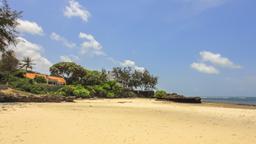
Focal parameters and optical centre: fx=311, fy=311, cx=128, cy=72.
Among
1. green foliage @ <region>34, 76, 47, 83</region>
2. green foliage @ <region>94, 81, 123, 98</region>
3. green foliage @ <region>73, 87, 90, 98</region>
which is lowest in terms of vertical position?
green foliage @ <region>73, 87, 90, 98</region>

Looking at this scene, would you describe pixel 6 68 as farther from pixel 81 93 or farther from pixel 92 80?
pixel 92 80

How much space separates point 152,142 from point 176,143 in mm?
787

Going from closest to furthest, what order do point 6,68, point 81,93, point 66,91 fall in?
1. point 66,91
2. point 81,93
3. point 6,68

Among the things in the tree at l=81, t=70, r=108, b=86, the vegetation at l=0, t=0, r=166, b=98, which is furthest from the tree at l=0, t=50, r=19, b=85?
the tree at l=81, t=70, r=108, b=86

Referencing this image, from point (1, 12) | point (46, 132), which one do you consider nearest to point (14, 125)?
point (46, 132)

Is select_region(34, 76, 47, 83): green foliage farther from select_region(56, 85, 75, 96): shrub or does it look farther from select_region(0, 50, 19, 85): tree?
select_region(56, 85, 75, 96): shrub

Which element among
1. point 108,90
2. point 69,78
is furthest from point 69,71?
point 108,90

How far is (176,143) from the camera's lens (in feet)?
33.4

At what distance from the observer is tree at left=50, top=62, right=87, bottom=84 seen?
291ft

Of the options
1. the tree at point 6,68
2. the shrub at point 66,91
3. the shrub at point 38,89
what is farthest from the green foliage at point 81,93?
the tree at point 6,68

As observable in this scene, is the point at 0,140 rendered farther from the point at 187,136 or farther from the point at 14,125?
the point at 187,136

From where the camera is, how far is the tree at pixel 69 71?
8862 cm

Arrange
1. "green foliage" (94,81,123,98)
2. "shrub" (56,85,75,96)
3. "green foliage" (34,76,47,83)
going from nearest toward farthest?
"shrub" (56,85,75,96) → "green foliage" (94,81,123,98) → "green foliage" (34,76,47,83)

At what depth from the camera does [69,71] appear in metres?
90.0
